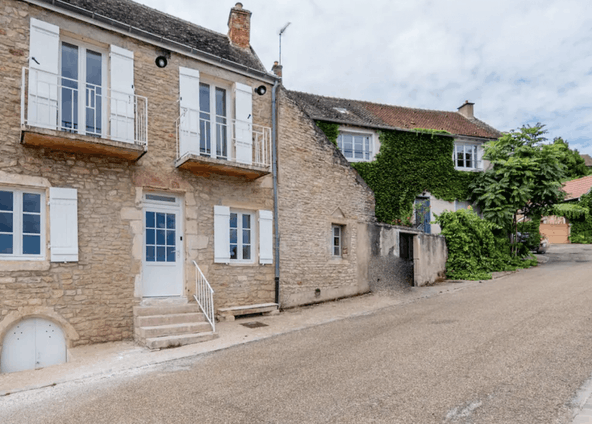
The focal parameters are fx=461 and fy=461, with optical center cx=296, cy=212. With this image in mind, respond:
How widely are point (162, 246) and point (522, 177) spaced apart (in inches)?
556

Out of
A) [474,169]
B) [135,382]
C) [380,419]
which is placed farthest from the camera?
[474,169]

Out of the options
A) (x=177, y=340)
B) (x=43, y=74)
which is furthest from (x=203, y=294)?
(x=43, y=74)

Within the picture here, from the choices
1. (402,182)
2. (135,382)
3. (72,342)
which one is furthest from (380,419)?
(402,182)

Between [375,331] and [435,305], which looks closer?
[375,331]

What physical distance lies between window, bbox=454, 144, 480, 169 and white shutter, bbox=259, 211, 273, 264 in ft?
41.5

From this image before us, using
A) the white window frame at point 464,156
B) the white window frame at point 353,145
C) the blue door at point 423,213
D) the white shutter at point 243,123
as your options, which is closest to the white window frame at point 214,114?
the white shutter at point 243,123

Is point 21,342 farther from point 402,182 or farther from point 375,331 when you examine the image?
point 402,182

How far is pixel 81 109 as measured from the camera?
8.20m

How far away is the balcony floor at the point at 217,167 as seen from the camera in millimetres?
8867

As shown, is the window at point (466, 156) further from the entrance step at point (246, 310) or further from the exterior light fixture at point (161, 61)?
the exterior light fixture at point (161, 61)

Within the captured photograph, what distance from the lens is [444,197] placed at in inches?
782

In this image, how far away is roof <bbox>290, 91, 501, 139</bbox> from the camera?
18469mm

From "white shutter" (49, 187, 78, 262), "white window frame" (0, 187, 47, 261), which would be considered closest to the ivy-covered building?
"white shutter" (49, 187, 78, 262)

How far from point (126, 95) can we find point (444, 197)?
14.9m
